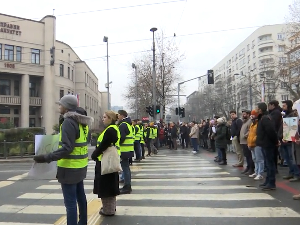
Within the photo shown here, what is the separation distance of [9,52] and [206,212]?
3793 cm

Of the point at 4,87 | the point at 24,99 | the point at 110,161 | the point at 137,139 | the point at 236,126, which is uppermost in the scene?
the point at 4,87

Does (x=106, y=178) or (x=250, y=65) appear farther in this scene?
(x=250, y=65)

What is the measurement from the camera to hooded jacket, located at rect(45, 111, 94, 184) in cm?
398

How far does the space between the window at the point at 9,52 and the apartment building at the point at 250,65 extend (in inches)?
1367

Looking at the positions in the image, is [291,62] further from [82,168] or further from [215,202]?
[82,168]

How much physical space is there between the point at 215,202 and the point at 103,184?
231 centimetres

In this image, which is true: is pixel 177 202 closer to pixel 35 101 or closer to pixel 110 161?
pixel 110 161

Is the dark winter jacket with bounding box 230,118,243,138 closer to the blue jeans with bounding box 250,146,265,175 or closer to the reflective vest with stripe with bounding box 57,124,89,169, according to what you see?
the blue jeans with bounding box 250,146,265,175

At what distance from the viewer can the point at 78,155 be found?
421 centimetres

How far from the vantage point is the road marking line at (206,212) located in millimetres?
5402

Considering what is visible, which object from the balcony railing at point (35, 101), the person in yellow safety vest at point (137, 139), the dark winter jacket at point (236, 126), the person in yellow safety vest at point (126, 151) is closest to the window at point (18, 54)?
the balcony railing at point (35, 101)

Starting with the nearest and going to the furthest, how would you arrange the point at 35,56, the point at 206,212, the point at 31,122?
the point at 206,212
the point at 35,56
the point at 31,122

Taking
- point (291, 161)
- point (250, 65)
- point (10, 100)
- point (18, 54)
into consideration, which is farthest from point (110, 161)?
point (250, 65)

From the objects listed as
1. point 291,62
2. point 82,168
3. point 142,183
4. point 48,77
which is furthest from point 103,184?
point 48,77
